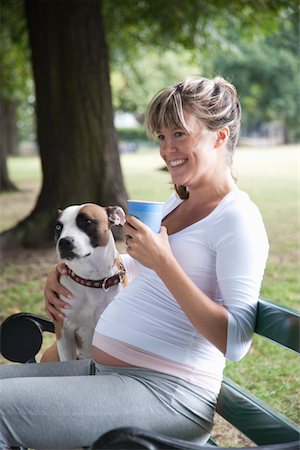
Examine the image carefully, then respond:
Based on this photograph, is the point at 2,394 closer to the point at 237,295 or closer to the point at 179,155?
the point at 237,295

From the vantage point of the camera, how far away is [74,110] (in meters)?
7.99

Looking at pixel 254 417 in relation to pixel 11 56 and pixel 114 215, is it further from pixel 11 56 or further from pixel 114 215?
pixel 11 56

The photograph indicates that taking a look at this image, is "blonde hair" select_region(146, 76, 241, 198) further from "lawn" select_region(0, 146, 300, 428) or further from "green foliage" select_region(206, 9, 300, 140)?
"green foliage" select_region(206, 9, 300, 140)

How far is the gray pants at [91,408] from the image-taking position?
6.03 feet

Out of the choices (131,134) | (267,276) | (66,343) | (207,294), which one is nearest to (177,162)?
(207,294)

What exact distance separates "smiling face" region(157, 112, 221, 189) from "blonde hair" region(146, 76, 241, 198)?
0.7 inches

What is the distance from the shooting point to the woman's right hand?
2.66m

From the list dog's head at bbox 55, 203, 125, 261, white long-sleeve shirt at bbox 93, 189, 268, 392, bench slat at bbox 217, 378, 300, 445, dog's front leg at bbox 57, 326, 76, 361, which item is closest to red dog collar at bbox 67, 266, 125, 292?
dog's head at bbox 55, 203, 125, 261

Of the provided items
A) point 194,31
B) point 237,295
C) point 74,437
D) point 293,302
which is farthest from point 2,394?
point 194,31

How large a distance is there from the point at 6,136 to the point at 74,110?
24156 millimetres

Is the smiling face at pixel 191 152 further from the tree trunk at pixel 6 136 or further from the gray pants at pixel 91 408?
the tree trunk at pixel 6 136

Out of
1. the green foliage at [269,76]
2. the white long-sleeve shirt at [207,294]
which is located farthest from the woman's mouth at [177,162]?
the green foliage at [269,76]

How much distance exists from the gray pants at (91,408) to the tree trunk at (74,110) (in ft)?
19.8

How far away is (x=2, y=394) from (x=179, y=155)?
0.86m
